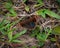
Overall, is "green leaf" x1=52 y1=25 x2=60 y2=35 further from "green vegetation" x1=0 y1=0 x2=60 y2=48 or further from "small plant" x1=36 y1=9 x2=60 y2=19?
"small plant" x1=36 y1=9 x2=60 y2=19

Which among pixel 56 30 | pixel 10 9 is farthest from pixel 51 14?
pixel 10 9

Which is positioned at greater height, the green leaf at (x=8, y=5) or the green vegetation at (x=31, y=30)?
the green leaf at (x=8, y=5)

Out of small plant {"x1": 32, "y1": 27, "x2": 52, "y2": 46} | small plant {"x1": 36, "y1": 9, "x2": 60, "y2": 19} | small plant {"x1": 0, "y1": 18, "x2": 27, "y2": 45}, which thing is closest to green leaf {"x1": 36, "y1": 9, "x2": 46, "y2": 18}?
small plant {"x1": 36, "y1": 9, "x2": 60, "y2": 19}

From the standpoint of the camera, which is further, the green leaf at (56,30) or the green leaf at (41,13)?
the green leaf at (41,13)

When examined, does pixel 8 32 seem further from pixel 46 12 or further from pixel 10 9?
pixel 46 12

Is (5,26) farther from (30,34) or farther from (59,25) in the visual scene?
(59,25)

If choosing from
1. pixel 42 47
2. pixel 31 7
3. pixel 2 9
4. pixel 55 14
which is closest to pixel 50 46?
pixel 42 47

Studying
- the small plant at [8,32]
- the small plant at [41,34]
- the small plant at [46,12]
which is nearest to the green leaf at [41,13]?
the small plant at [46,12]

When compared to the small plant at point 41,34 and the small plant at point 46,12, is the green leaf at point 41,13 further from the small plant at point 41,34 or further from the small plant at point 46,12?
the small plant at point 41,34

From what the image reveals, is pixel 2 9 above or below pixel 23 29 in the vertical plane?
above

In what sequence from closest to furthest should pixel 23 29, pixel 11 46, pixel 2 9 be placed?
pixel 11 46, pixel 23 29, pixel 2 9

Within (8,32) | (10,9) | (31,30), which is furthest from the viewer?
(10,9)
